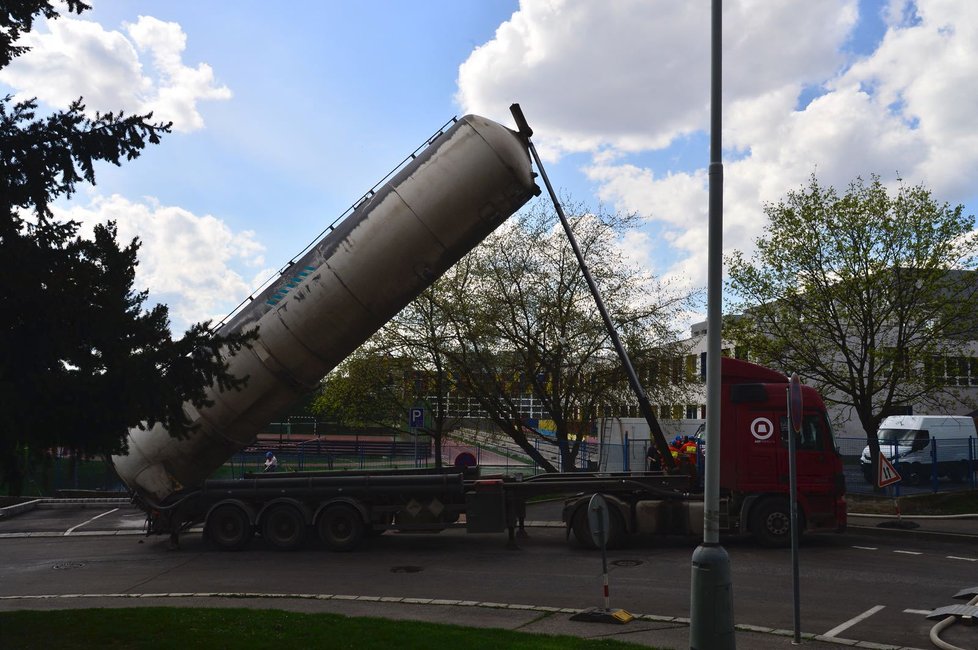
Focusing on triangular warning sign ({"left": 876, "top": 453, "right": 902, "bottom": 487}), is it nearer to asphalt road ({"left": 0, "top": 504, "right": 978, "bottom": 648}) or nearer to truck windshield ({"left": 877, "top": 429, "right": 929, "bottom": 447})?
asphalt road ({"left": 0, "top": 504, "right": 978, "bottom": 648})

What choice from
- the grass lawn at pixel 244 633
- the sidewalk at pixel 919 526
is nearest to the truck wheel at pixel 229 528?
the grass lawn at pixel 244 633

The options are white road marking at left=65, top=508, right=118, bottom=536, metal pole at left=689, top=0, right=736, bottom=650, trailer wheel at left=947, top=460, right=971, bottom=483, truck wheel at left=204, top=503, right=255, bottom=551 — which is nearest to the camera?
metal pole at left=689, top=0, right=736, bottom=650

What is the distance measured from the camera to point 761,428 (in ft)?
49.6

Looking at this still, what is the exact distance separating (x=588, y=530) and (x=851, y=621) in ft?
19.5

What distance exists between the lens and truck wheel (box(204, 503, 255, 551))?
15734 millimetres

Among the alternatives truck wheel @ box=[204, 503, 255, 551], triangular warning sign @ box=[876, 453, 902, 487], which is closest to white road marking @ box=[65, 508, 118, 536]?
truck wheel @ box=[204, 503, 255, 551]

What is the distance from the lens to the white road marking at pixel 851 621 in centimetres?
922

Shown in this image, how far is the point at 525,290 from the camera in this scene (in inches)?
947

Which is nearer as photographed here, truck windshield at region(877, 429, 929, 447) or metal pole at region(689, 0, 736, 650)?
metal pole at region(689, 0, 736, 650)

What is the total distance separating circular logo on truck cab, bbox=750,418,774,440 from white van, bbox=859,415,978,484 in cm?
892

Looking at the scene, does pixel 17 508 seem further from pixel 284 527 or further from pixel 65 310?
pixel 65 310

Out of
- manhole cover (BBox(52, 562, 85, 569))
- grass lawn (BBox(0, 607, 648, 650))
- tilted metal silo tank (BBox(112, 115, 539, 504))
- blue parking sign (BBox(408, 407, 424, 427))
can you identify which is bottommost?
manhole cover (BBox(52, 562, 85, 569))

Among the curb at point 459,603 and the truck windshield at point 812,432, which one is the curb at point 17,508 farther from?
the truck windshield at point 812,432

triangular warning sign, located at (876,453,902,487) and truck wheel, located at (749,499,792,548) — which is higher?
triangular warning sign, located at (876,453,902,487)
